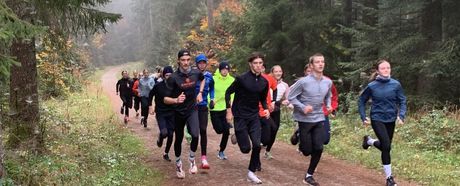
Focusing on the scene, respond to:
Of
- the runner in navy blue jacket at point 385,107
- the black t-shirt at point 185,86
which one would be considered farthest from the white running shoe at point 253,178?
the runner in navy blue jacket at point 385,107

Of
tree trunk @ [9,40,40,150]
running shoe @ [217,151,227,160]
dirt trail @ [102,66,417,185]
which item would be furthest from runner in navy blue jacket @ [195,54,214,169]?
tree trunk @ [9,40,40,150]

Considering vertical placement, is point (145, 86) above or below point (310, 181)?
above

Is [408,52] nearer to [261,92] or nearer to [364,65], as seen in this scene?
[364,65]

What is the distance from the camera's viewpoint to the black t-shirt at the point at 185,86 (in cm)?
812

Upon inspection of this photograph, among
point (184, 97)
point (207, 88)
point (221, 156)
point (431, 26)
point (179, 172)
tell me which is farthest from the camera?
point (431, 26)

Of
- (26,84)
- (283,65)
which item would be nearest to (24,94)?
(26,84)

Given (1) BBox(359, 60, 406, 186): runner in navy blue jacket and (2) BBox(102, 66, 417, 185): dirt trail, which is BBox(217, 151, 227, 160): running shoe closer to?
(2) BBox(102, 66, 417, 185): dirt trail

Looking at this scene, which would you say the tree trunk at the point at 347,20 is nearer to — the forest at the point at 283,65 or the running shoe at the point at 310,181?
the forest at the point at 283,65

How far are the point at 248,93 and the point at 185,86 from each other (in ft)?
3.87

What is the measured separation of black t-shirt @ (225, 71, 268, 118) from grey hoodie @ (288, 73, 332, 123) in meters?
0.55

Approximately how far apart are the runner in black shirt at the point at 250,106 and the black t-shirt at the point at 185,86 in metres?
0.78

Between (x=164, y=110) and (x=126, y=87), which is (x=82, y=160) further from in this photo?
(x=126, y=87)

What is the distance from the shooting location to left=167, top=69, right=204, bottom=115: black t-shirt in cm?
812

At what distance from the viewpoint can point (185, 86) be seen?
8.14 metres
